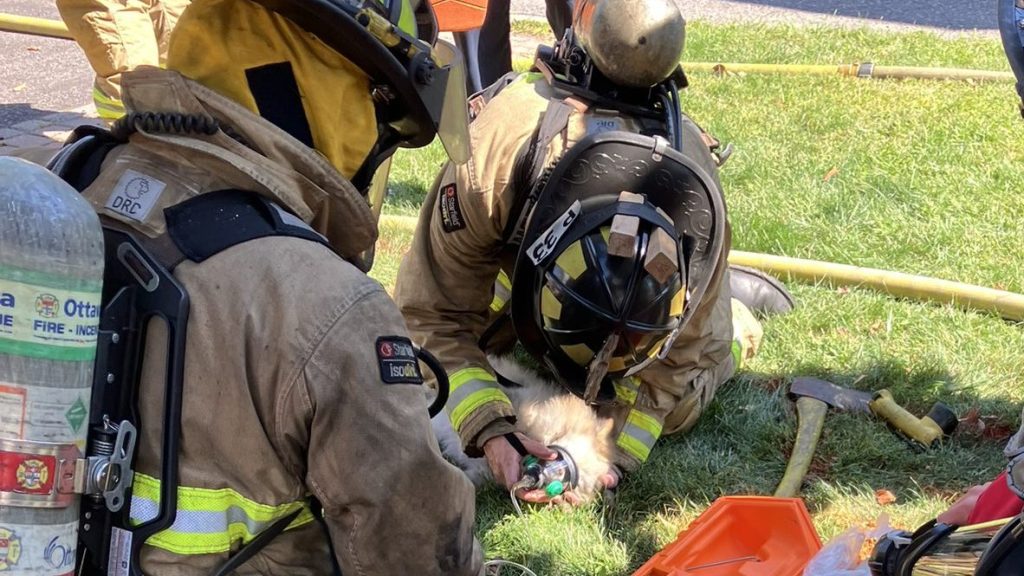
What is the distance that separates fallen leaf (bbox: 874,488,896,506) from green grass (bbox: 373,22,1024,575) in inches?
1.1

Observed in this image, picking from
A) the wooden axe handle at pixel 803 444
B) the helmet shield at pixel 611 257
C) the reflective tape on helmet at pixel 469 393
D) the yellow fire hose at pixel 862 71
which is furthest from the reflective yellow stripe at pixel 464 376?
the yellow fire hose at pixel 862 71

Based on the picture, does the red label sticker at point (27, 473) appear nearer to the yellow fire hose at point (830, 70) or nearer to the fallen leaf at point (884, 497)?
the fallen leaf at point (884, 497)

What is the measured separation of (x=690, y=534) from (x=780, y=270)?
2154mm

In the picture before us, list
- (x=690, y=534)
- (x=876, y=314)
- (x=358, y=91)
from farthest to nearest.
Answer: (x=876, y=314)
(x=690, y=534)
(x=358, y=91)

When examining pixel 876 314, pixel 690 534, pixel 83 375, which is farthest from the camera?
pixel 876 314

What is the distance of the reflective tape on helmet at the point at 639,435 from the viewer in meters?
3.55

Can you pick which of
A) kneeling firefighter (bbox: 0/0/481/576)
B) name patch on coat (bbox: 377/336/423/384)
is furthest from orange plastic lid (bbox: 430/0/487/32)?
name patch on coat (bbox: 377/336/423/384)

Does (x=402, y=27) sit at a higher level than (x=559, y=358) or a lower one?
higher

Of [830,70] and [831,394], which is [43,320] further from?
[830,70]

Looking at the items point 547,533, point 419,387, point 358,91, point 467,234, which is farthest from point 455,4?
point 419,387

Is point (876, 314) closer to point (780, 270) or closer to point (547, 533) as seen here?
point (780, 270)

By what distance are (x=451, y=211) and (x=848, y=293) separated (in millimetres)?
2146

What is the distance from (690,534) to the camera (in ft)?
9.77

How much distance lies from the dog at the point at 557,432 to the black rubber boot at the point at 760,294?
115cm
